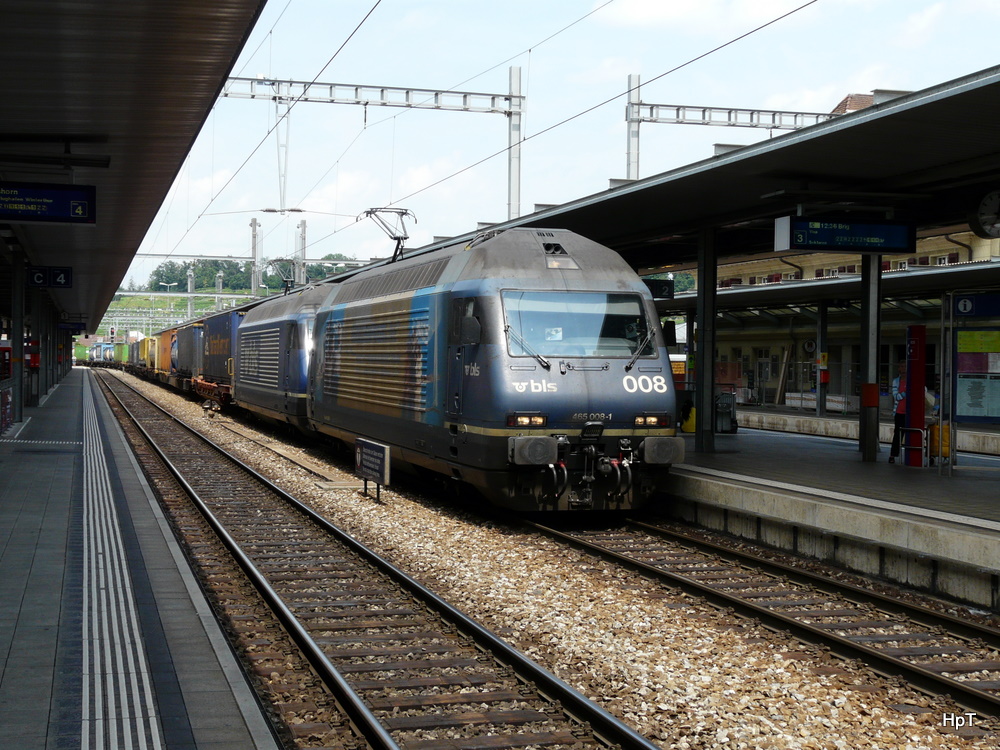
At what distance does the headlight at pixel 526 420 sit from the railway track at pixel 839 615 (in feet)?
4.20

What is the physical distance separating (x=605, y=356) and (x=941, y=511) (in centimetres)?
392

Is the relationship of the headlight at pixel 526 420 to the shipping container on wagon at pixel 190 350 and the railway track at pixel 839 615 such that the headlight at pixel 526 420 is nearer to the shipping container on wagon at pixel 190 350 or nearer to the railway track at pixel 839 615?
the railway track at pixel 839 615

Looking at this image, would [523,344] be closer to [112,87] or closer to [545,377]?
[545,377]

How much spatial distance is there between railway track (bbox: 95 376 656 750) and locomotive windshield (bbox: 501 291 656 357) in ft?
10.0

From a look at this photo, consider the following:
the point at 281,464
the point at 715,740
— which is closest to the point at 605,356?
the point at 715,740

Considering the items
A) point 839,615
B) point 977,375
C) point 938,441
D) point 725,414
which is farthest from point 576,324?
point 725,414

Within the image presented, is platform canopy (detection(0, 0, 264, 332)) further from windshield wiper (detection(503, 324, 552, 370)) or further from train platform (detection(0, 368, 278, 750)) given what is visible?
train platform (detection(0, 368, 278, 750))

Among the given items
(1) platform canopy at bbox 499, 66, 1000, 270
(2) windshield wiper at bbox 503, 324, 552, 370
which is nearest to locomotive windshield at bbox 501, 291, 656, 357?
(2) windshield wiper at bbox 503, 324, 552, 370

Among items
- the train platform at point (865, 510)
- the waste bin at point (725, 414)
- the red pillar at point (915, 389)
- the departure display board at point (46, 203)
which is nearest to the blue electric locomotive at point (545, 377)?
the train platform at point (865, 510)

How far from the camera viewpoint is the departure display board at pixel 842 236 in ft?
46.3

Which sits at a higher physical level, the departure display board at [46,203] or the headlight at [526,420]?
the departure display board at [46,203]

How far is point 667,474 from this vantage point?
12.8 m

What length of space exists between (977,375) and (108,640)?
1119 centimetres

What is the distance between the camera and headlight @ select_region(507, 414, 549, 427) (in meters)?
11.4
